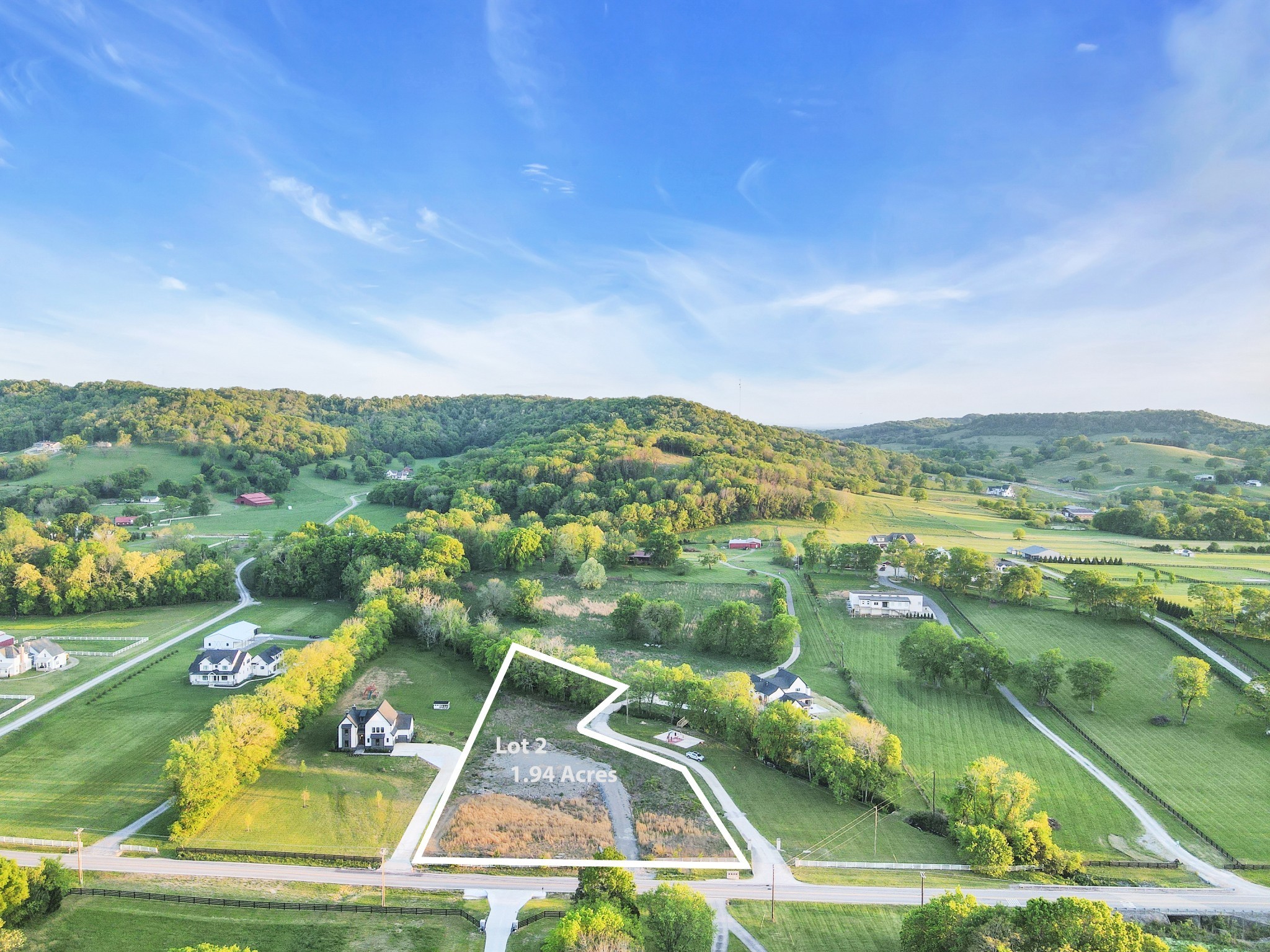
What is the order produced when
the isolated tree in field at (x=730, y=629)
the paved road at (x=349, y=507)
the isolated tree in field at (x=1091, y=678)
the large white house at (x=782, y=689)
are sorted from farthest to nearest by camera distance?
the paved road at (x=349, y=507) < the isolated tree in field at (x=730, y=629) < the isolated tree in field at (x=1091, y=678) < the large white house at (x=782, y=689)

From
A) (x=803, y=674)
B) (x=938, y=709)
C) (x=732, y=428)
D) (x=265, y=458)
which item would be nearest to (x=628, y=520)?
(x=803, y=674)

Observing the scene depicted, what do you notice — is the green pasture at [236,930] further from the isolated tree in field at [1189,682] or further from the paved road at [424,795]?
the isolated tree in field at [1189,682]

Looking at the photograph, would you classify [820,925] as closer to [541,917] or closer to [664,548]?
[541,917]

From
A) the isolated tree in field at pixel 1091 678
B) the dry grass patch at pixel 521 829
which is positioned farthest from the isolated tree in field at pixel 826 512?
the dry grass patch at pixel 521 829

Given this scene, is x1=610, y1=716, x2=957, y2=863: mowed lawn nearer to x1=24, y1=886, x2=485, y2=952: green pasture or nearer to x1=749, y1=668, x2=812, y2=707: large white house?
x1=749, y1=668, x2=812, y2=707: large white house

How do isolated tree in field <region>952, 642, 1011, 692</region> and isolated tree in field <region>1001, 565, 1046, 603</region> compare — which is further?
isolated tree in field <region>1001, 565, 1046, 603</region>

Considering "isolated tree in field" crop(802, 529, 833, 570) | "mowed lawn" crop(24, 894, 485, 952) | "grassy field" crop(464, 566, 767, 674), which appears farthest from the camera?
"isolated tree in field" crop(802, 529, 833, 570)

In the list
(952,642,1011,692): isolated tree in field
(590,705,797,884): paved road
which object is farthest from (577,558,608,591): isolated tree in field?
(952,642,1011,692): isolated tree in field
